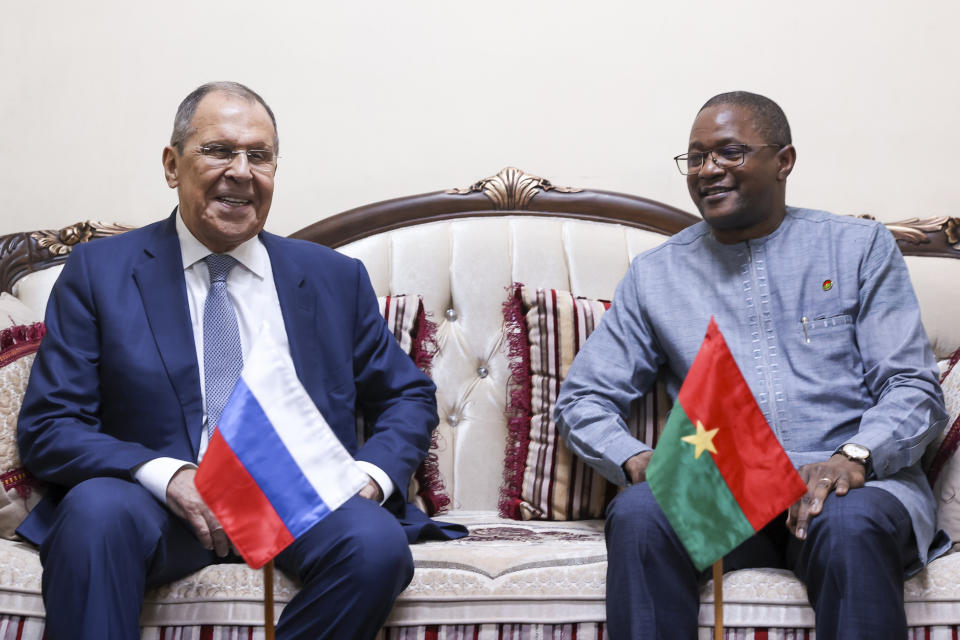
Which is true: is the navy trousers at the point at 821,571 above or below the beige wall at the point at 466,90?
below

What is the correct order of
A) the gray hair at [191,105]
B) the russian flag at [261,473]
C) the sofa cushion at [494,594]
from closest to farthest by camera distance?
the russian flag at [261,473]
the sofa cushion at [494,594]
the gray hair at [191,105]

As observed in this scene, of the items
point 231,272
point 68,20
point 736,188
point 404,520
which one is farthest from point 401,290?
point 68,20

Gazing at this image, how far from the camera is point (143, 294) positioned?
66.2 inches

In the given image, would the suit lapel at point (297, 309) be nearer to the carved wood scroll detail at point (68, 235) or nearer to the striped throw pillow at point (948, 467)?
the carved wood scroll detail at point (68, 235)

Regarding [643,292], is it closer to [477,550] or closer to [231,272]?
[477,550]

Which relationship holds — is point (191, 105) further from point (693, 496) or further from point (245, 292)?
point (693, 496)

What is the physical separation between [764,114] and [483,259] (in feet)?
2.30

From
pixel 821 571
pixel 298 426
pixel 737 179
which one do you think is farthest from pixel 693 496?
pixel 737 179

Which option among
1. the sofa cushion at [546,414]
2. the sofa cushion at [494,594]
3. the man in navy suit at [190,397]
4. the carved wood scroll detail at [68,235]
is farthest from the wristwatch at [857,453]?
the carved wood scroll detail at [68,235]

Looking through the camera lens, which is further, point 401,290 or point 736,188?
point 401,290

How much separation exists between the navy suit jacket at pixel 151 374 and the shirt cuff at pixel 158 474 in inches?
0.5

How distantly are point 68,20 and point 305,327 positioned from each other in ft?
4.29

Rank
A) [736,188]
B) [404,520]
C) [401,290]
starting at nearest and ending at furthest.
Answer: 1. [404,520]
2. [736,188]
3. [401,290]

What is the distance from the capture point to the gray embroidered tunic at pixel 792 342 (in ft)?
5.43
